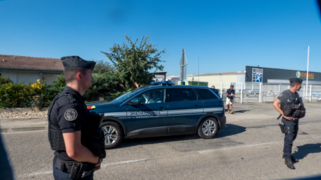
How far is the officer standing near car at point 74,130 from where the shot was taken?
5.33ft

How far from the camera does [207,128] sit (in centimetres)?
663

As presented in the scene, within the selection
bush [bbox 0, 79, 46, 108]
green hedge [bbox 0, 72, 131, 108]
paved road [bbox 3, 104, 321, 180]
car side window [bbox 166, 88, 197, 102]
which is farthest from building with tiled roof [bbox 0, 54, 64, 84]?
car side window [bbox 166, 88, 197, 102]

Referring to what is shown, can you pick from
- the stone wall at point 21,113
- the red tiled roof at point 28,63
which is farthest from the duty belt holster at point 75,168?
the red tiled roof at point 28,63

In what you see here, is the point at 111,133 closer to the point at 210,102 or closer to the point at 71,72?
the point at 210,102

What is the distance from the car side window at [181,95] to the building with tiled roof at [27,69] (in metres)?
18.4

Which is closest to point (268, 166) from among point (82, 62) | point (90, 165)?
point (90, 165)

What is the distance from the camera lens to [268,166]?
4449 mm

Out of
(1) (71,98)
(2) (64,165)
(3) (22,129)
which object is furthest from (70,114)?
(3) (22,129)

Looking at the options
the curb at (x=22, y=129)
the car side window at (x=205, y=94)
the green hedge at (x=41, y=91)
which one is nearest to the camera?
the car side window at (x=205, y=94)

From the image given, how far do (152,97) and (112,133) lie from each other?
4.88 ft

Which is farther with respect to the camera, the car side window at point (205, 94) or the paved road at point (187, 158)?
the car side window at point (205, 94)

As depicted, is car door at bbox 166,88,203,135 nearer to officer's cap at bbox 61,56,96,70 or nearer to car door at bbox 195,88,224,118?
car door at bbox 195,88,224,118

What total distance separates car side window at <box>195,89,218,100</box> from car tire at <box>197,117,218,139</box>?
26.6 inches

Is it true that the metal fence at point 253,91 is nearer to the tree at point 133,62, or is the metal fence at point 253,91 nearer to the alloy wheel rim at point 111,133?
the tree at point 133,62
